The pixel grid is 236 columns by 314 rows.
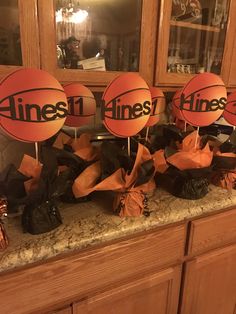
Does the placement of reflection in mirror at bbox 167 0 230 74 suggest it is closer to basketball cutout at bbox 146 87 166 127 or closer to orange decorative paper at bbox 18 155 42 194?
basketball cutout at bbox 146 87 166 127

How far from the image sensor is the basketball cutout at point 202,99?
0.80m

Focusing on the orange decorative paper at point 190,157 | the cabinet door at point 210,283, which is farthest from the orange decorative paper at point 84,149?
the cabinet door at point 210,283

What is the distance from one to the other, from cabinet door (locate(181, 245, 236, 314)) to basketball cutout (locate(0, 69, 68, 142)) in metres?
0.68

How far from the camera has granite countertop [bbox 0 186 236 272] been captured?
0.63 metres

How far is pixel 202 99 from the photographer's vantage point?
81 centimetres

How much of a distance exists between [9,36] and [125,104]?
1.45 feet

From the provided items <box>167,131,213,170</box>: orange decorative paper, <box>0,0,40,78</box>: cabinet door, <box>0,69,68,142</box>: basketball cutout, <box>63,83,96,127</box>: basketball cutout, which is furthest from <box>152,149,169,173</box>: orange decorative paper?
<box>0,0,40,78</box>: cabinet door

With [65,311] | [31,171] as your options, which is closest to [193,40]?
[31,171]

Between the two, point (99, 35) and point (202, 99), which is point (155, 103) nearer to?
point (202, 99)

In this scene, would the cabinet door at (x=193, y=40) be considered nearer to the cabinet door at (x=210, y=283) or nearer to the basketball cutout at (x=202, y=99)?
the basketball cutout at (x=202, y=99)

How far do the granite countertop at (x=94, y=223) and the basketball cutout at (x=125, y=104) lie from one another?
0.27 meters

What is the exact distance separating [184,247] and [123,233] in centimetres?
27

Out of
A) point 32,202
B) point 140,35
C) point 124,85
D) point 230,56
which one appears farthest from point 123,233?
point 230,56

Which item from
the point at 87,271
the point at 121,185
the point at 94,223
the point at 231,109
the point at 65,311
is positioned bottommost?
the point at 65,311
